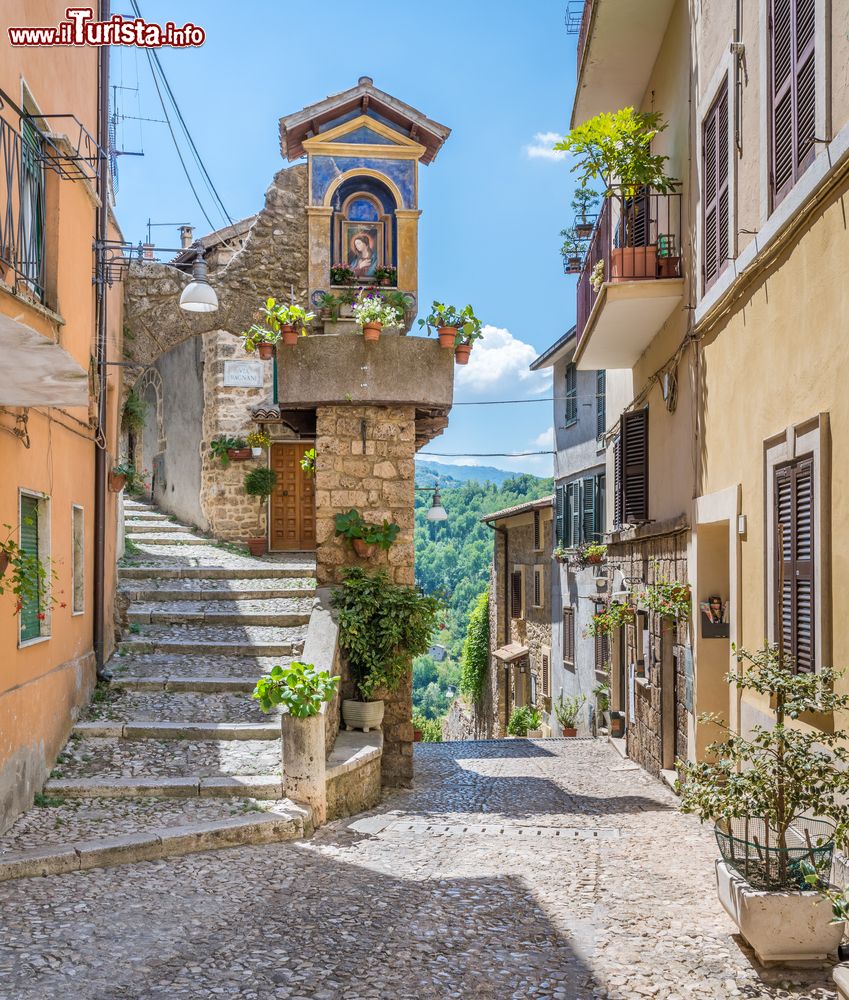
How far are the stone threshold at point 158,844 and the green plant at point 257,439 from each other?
1210 centimetres

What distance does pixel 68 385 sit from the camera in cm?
573

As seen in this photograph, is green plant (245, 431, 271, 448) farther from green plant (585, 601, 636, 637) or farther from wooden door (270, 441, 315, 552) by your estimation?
green plant (585, 601, 636, 637)

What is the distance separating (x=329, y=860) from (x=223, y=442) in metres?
13.2

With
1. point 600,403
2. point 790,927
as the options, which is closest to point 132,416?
point 600,403

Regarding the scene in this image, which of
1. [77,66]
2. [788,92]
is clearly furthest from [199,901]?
[77,66]

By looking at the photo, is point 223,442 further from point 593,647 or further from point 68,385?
point 68,385

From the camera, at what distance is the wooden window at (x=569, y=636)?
1988cm

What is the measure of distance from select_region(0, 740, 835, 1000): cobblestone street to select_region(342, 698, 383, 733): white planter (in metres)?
1.63

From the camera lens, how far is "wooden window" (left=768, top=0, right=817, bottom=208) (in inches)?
216

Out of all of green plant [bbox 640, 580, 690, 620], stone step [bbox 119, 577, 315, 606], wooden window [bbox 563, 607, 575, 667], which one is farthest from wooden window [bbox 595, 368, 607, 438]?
green plant [bbox 640, 580, 690, 620]

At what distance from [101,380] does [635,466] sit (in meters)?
5.98

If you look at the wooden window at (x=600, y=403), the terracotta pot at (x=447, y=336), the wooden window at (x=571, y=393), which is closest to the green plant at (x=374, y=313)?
the terracotta pot at (x=447, y=336)

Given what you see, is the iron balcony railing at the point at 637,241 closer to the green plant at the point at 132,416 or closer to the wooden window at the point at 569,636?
the wooden window at the point at 569,636

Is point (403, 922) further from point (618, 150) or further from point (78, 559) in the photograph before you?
point (618, 150)
